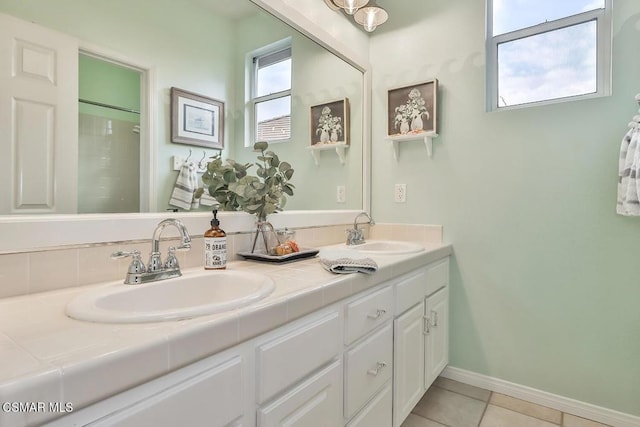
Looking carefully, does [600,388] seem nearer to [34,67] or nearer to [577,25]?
[577,25]

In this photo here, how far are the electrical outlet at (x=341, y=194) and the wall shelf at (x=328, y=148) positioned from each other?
17 cm

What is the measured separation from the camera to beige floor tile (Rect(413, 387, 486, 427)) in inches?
65.1

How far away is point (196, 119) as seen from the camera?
1.37 m

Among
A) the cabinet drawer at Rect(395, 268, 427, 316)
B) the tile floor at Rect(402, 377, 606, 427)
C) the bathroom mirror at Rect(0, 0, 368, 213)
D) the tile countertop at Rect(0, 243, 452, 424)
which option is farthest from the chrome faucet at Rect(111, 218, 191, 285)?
the tile floor at Rect(402, 377, 606, 427)

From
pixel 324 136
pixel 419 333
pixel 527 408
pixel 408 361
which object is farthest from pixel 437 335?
pixel 324 136

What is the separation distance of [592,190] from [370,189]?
121cm

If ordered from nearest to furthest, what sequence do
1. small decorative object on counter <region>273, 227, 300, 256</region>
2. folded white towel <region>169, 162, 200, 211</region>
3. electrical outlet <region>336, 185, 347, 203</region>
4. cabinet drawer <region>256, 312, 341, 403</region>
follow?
cabinet drawer <region>256, 312, 341, 403</region> → folded white towel <region>169, 162, 200, 211</region> → small decorative object on counter <region>273, 227, 300, 256</region> → electrical outlet <region>336, 185, 347, 203</region>

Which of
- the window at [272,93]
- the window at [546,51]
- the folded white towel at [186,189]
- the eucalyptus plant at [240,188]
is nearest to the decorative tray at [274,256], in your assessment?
the eucalyptus plant at [240,188]

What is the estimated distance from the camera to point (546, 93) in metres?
1.79

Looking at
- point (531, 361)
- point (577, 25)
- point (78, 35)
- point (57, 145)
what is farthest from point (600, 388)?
point (78, 35)

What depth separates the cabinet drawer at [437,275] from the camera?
5.73 ft

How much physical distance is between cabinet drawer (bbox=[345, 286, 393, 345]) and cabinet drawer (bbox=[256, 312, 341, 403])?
74mm

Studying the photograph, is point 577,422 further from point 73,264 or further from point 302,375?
point 73,264

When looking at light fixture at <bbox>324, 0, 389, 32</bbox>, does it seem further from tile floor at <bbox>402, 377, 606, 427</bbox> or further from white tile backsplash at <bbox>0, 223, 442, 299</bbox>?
tile floor at <bbox>402, 377, 606, 427</bbox>
